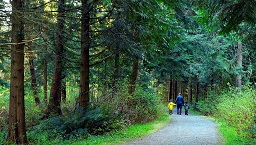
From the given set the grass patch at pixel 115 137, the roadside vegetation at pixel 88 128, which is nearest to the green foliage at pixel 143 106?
the roadside vegetation at pixel 88 128

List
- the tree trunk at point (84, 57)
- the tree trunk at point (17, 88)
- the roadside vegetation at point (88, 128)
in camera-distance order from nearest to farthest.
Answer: the tree trunk at point (17, 88), the roadside vegetation at point (88, 128), the tree trunk at point (84, 57)

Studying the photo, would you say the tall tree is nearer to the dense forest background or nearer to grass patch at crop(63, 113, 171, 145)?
the dense forest background

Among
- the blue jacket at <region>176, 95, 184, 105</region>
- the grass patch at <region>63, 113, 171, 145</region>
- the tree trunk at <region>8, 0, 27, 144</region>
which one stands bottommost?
the blue jacket at <region>176, 95, 184, 105</region>

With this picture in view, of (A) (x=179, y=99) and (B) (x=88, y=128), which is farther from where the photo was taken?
(A) (x=179, y=99)

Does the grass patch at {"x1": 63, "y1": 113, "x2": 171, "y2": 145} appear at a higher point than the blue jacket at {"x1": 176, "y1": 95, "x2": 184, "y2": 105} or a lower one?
higher

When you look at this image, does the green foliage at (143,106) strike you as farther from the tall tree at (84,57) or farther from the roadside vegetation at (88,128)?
the tall tree at (84,57)

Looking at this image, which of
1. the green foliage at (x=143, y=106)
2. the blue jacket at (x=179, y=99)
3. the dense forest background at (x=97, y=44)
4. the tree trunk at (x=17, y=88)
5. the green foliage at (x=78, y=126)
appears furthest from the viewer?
the blue jacket at (x=179, y=99)

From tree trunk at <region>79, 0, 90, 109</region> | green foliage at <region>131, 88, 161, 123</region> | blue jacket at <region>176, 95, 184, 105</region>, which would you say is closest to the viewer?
tree trunk at <region>79, 0, 90, 109</region>

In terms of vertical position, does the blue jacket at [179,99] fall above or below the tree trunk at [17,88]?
below

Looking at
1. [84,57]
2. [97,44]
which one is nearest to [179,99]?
[97,44]

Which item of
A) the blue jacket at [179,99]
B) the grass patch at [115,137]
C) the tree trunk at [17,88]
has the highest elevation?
the tree trunk at [17,88]

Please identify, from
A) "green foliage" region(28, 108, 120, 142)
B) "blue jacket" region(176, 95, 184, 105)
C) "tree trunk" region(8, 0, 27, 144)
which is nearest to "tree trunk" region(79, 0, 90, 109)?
"green foliage" region(28, 108, 120, 142)

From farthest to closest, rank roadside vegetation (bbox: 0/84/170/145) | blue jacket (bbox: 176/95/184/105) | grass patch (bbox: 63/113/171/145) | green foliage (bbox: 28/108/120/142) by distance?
blue jacket (bbox: 176/95/184/105)
green foliage (bbox: 28/108/120/142)
roadside vegetation (bbox: 0/84/170/145)
grass patch (bbox: 63/113/171/145)

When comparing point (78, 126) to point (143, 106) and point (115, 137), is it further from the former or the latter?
point (143, 106)
